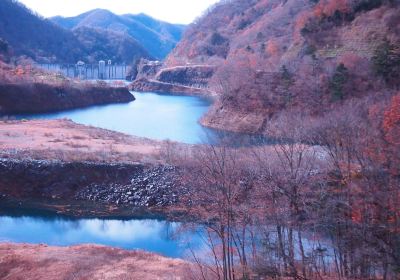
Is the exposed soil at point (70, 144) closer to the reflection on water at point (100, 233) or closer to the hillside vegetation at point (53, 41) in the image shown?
the reflection on water at point (100, 233)

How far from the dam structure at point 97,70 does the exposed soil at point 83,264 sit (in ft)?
257

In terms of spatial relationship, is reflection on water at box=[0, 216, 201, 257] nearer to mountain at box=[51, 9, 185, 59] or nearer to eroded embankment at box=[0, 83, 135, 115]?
eroded embankment at box=[0, 83, 135, 115]

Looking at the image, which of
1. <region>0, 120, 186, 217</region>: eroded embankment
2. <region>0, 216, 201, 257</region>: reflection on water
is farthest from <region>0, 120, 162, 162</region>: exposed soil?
<region>0, 216, 201, 257</region>: reflection on water

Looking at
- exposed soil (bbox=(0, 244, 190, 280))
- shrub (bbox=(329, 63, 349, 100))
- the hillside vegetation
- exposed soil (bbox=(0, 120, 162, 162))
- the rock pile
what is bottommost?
exposed soil (bbox=(0, 244, 190, 280))

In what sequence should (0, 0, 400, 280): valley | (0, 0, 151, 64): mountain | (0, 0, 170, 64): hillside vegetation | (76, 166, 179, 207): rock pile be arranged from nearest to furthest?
1. (0, 0, 400, 280): valley
2. (76, 166, 179, 207): rock pile
3. (0, 0, 170, 64): hillside vegetation
4. (0, 0, 151, 64): mountain

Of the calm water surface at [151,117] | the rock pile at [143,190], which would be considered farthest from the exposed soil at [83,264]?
the calm water surface at [151,117]

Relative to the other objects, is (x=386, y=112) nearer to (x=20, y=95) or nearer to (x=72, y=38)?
(x=20, y=95)

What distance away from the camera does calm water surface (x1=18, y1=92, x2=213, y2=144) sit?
31953 mm

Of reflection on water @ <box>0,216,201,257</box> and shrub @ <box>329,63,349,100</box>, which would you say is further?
shrub @ <box>329,63,349,100</box>

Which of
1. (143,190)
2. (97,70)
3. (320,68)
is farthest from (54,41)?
(143,190)

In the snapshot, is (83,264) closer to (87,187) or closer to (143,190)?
(143,190)

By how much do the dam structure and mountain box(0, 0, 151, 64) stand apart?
3040mm

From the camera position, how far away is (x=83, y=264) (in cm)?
1260

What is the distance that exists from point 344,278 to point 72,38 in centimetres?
10526
